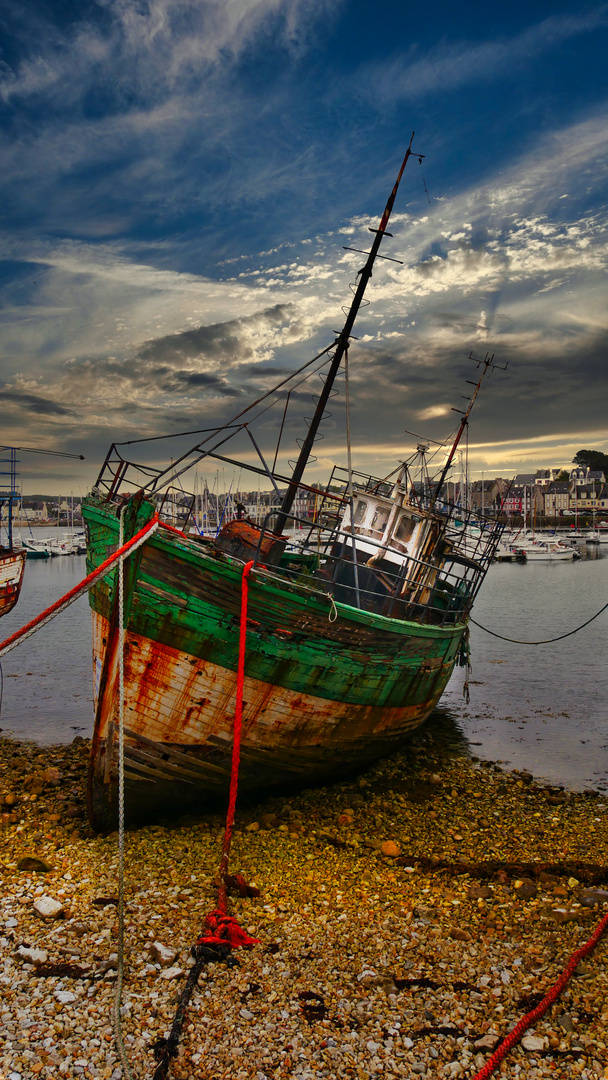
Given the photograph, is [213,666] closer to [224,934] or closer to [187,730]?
[187,730]

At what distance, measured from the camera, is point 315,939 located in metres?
6.16

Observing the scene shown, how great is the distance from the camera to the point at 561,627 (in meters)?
31.2

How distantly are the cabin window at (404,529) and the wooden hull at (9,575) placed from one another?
54.0 ft

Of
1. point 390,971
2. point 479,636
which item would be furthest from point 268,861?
point 479,636

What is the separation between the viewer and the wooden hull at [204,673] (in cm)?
757

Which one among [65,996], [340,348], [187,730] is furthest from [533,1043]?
[340,348]

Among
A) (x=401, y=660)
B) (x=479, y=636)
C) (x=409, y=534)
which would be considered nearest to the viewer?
(x=401, y=660)

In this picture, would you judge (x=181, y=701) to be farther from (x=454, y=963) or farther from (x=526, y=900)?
(x=526, y=900)

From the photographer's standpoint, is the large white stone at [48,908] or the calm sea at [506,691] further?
the calm sea at [506,691]

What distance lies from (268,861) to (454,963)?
8.67 feet

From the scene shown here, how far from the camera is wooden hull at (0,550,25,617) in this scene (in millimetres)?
22469

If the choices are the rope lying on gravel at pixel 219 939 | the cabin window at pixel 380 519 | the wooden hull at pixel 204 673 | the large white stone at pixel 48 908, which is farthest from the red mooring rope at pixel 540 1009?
the cabin window at pixel 380 519

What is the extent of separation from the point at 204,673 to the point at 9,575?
1852 cm

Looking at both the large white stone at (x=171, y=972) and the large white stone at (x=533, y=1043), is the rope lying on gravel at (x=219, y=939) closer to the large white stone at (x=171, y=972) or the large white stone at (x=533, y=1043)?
the large white stone at (x=171, y=972)
